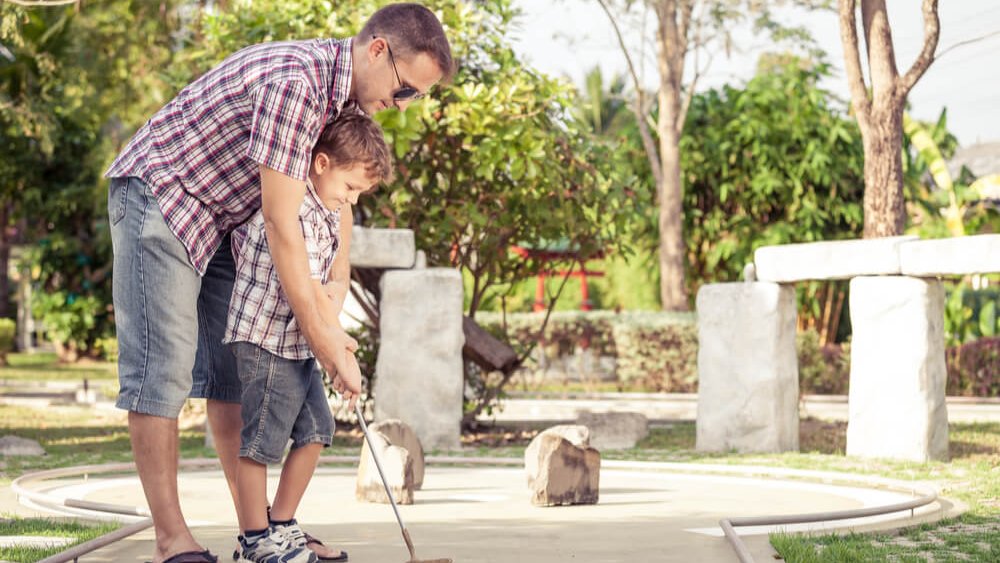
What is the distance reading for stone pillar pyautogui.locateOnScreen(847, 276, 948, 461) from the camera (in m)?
8.58

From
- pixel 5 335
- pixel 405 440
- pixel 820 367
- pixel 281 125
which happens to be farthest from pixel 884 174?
pixel 5 335

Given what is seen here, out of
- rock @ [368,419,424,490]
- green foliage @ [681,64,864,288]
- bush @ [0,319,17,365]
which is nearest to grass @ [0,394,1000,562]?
rock @ [368,419,424,490]

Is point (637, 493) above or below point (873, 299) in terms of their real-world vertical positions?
below

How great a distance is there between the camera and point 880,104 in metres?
11.4

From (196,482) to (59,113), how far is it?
18.7 m

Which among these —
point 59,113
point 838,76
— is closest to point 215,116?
point 838,76

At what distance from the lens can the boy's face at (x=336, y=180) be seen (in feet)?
12.7

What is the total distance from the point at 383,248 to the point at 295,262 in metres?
5.63

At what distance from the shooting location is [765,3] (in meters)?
19.1

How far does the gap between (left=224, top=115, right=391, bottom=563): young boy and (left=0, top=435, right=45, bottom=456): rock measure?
17.6 ft

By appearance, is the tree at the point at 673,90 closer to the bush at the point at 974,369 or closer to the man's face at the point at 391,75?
the bush at the point at 974,369

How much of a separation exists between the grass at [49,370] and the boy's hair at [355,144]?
50.9ft

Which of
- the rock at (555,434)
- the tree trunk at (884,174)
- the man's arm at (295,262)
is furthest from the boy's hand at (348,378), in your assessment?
the tree trunk at (884,174)

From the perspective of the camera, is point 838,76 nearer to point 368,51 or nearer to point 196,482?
point 196,482
